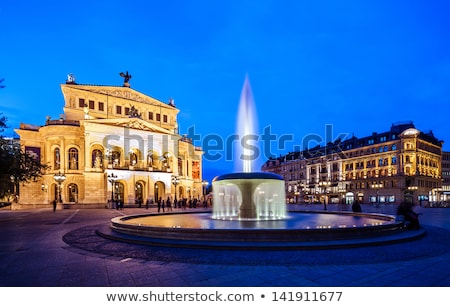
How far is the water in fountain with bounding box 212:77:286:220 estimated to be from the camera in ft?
47.8

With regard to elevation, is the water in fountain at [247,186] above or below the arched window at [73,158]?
below

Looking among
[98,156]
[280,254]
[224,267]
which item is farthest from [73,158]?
[224,267]

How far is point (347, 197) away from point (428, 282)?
76.3 metres

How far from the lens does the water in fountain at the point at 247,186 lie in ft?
47.8

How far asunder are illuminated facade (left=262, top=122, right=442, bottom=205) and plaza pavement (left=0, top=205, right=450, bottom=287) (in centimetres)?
5577

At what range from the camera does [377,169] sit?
228ft

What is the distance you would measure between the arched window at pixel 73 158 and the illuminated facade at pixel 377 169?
49.8 meters

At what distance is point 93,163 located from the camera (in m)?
49.3

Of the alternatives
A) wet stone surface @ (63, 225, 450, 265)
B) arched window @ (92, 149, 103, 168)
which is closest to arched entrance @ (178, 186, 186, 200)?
arched window @ (92, 149, 103, 168)

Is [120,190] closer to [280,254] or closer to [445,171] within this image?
[280,254]

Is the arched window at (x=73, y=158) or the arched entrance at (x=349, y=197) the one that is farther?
the arched entrance at (x=349, y=197)

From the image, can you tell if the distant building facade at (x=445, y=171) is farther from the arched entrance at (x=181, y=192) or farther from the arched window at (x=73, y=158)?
the arched window at (x=73, y=158)

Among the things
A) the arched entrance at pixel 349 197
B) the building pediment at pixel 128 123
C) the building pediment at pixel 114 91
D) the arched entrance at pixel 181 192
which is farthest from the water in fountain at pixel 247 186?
the arched entrance at pixel 349 197
